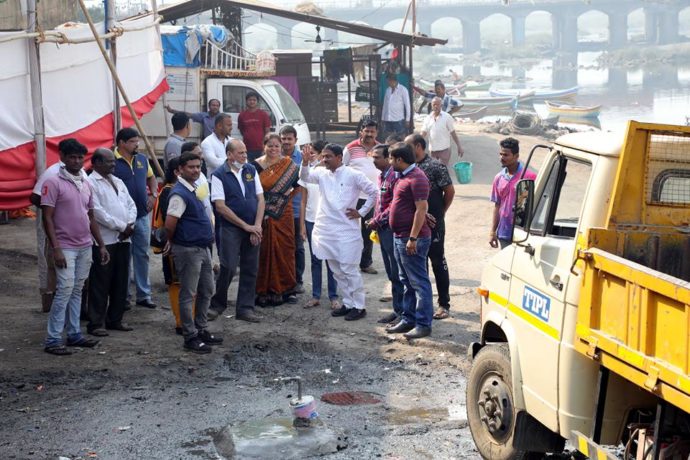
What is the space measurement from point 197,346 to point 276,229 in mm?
1934

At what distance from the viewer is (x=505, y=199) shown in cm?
903

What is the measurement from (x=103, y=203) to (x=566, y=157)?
175 inches

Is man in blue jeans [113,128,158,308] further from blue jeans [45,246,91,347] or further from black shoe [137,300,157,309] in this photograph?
blue jeans [45,246,91,347]

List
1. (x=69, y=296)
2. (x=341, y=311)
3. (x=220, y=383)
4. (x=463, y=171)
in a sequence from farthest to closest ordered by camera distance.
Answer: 1. (x=463, y=171)
2. (x=341, y=311)
3. (x=69, y=296)
4. (x=220, y=383)

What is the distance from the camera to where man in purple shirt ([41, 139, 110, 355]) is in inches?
310

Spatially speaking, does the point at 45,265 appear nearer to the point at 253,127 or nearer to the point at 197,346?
the point at 197,346

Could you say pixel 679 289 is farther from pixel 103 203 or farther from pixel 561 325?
pixel 103 203

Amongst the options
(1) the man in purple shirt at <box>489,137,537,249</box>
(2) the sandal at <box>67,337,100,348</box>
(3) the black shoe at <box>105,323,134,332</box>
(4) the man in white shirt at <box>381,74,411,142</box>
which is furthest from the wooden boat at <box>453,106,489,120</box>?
(2) the sandal at <box>67,337,100,348</box>

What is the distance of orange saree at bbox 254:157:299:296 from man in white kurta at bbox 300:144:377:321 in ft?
1.23

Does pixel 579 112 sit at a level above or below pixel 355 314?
above

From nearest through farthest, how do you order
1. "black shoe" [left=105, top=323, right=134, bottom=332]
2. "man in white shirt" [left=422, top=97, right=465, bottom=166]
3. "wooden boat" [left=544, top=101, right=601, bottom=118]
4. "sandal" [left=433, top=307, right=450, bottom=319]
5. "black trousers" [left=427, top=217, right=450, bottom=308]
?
"black shoe" [left=105, top=323, right=134, bottom=332] < "black trousers" [left=427, top=217, right=450, bottom=308] < "sandal" [left=433, top=307, right=450, bottom=319] < "man in white shirt" [left=422, top=97, right=465, bottom=166] < "wooden boat" [left=544, top=101, right=601, bottom=118]

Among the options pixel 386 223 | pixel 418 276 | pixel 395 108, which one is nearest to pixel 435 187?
pixel 386 223

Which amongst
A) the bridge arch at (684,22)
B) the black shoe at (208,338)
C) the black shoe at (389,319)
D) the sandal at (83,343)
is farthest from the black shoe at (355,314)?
the bridge arch at (684,22)

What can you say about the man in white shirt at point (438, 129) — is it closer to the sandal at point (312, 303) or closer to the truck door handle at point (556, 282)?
the sandal at point (312, 303)
